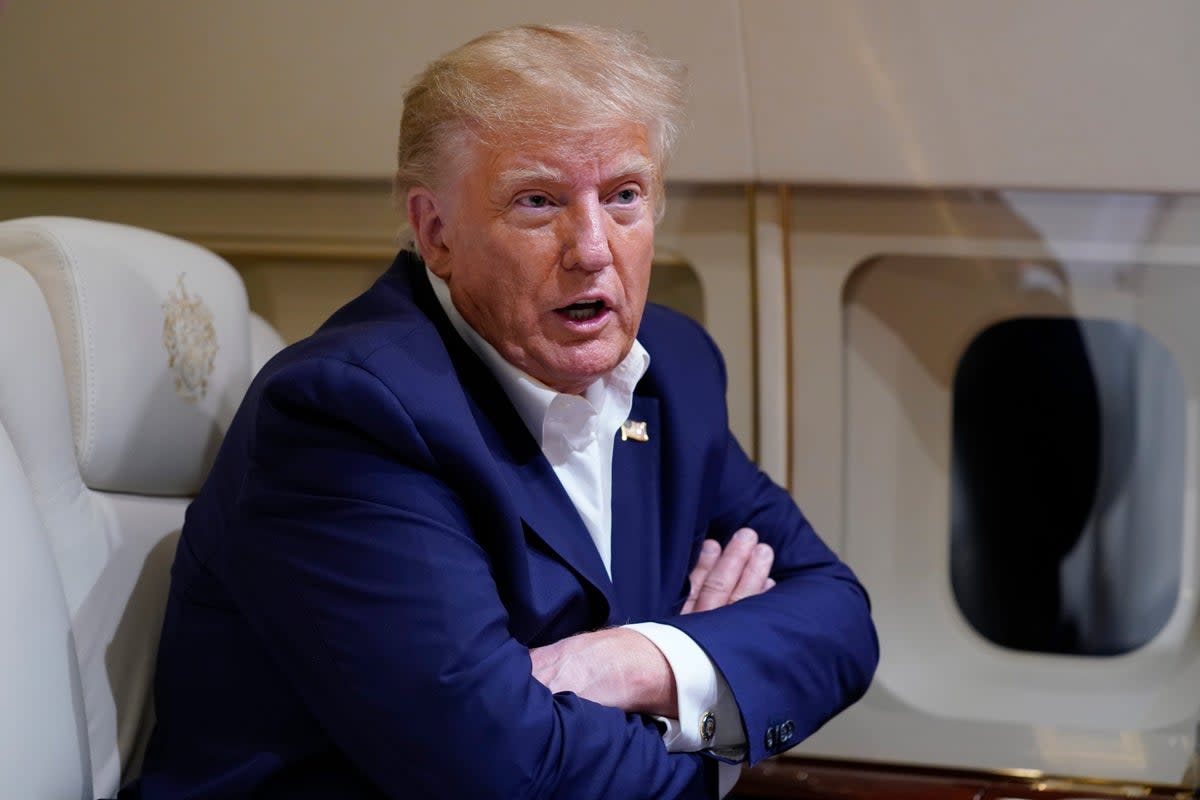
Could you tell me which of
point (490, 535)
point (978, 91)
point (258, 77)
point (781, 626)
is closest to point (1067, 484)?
point (978, 91)

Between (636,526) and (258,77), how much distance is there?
0.94 m

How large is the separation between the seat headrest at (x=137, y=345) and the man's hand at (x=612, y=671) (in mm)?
556

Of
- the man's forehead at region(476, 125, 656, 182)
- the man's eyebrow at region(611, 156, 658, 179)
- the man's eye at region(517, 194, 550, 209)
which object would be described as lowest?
the man's eye at region(517, 194, 550, 209)

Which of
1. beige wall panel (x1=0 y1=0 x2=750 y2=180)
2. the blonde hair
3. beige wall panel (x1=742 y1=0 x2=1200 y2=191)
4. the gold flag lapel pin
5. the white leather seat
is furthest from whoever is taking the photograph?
beige wall panel (x1=0 y1=0 x2=750 y2=180)

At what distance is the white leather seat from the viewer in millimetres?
1505

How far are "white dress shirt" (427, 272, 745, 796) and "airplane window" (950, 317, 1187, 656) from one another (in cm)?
77

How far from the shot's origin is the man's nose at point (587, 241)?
1.42 m

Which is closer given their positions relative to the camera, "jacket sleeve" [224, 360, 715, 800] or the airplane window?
"jacket sleeve" [224, 360, 715, 800]

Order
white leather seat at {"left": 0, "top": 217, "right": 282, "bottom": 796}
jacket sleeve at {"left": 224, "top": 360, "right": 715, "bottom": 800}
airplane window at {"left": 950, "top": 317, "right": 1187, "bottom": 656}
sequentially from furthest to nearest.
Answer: airplane window at {"left": 950, "top": 317, "right": 1187, "bottom": 656}, white leather seat at {"left": 0, "top": 217, "right": 282, "bottom": 796}, jacket sleeve at {"left": 224, "top": 360, "right": 715, "bottom": 800}

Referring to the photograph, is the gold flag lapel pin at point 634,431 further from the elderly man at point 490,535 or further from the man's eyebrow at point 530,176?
the man's eyebrow at point 530,176

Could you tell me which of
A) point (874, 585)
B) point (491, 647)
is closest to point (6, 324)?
point (491, 647)

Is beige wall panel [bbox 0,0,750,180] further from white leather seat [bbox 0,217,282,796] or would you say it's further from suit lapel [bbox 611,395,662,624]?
suit lapel [bbox 611,395,662,624]

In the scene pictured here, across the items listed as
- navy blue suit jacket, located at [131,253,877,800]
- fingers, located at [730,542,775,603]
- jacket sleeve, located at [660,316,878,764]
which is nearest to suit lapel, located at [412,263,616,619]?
navy blue suit jacket, located at [131,253,877,800]

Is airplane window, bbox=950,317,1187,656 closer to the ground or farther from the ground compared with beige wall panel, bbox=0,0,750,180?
closer to the ground
